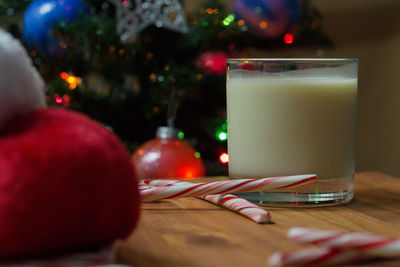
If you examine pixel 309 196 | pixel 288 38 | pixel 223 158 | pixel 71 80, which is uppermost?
pixel 288 38

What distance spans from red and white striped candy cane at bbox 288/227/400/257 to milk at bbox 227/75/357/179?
0.79ft

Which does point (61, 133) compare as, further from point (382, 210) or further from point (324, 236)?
point (382, 210)

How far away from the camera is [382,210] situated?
0.62 meters

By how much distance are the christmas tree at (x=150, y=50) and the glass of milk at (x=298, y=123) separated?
2.55 ft

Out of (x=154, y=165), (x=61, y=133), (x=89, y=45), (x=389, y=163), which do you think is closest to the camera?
(x=61, y=133)

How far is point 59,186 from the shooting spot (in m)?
0.35

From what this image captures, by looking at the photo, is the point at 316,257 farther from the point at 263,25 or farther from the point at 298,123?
the point at 263,25

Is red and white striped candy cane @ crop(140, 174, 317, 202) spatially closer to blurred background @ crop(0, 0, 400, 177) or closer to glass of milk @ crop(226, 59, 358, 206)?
glass of milk @ crop(226, 59, 358, 206)

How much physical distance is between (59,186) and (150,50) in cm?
138

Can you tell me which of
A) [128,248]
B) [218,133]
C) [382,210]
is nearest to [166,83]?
[218,133]

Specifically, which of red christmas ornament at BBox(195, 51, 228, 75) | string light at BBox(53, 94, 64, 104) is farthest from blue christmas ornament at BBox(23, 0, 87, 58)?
red christmas ornament at BBox(195, 51, 228, 75)

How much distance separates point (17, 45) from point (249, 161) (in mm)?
349

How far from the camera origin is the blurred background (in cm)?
151

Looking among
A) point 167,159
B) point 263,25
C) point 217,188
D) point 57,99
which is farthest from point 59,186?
point 263,25
